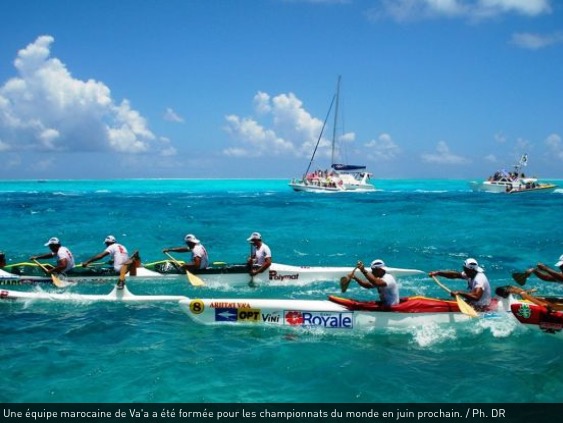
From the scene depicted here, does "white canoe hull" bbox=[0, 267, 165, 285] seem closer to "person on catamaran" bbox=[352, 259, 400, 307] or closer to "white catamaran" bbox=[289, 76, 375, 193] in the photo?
"person on catamaran" bbox=[352, 259, 400, 307]

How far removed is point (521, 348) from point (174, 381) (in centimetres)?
698

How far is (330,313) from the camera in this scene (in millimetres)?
10633

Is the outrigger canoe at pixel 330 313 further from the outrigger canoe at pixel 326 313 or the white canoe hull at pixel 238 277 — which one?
the white canoe hull at pixel 238 277

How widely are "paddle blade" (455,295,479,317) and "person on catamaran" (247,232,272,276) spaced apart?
6675mm

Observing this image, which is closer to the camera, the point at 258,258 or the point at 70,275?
the point at 70,275

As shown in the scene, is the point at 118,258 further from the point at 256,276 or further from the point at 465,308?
the point at 465,308

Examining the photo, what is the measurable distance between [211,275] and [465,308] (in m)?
8.15

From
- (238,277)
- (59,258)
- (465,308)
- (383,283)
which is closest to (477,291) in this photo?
(465,308)

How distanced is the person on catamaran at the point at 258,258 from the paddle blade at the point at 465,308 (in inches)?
263

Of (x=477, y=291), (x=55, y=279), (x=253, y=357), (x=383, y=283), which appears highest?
(x=383, y=283)

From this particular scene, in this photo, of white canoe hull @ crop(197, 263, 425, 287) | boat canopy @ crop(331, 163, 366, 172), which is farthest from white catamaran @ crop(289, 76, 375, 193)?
white canoe hull @ crop(197, 263, 425, 287)

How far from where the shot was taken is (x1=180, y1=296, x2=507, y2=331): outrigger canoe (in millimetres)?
10469

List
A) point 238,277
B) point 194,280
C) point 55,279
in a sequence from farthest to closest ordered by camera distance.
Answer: point 238,277
point 194,280
point 55,279

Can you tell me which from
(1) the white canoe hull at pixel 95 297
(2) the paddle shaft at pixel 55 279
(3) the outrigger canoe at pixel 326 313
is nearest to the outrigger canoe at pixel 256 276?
(1) the white canoe hull at pixel 95 297
